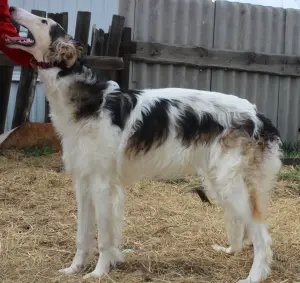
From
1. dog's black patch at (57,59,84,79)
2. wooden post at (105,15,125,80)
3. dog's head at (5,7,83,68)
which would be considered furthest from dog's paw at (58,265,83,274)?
wooden post at (105,15,125,80)

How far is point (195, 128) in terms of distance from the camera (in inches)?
166

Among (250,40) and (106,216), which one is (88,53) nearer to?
(250,40)

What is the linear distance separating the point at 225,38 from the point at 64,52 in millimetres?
5635

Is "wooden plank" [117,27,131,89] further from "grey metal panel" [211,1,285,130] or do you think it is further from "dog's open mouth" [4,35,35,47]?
"dog's open mouth" [4,35,35,47]

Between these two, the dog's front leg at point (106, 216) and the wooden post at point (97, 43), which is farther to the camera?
the wooden post at point (97, 43)

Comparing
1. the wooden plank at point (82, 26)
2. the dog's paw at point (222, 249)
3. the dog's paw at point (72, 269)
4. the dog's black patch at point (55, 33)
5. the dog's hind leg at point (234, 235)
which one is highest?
the wooden plank at point (82, 26)

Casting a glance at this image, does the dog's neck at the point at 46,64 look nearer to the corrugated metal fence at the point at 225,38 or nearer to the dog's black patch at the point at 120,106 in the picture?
the dog's black patch at the point at 120,106

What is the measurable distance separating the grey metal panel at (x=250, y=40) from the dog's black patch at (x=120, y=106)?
16.8 feet

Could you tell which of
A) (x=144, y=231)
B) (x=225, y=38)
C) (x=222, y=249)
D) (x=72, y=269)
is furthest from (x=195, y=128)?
(x=225, y=38)

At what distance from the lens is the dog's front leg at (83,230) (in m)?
4.34

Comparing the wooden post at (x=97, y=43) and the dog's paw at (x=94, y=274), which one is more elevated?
the wooden post at (x=97, y=43)

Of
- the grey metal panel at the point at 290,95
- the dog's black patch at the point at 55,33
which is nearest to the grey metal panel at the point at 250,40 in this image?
the grey metal panel at the point at 290,95

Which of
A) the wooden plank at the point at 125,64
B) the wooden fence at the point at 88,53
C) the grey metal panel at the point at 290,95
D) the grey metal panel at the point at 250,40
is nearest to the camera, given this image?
the wooden fence at the point at 88,53

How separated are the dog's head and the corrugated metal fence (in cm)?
469
